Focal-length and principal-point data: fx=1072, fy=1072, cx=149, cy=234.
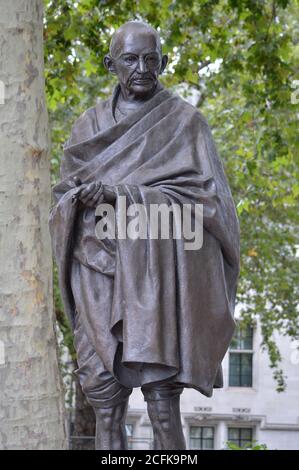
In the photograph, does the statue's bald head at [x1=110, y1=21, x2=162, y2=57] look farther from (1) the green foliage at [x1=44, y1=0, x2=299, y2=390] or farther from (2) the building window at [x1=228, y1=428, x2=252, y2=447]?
(2) the building window at [x1=228, y1=428, x2=252, y2=447]

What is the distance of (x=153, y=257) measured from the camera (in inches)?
171

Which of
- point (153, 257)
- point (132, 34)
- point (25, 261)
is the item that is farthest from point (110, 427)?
point (25, 261)

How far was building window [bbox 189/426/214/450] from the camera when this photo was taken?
92.1ft

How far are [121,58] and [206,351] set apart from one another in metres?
1.32

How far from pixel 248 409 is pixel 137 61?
2479cm

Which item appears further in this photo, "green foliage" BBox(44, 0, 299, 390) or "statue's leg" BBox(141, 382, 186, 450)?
"green foliage" BBox(44, 0, 299, 390)

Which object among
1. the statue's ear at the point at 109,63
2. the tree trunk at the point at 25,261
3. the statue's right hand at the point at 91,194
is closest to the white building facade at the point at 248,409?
the tree trunk at the point at 25,261

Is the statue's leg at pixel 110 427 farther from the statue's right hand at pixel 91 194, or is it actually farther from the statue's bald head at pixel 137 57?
the statue's bald head at pixel 137 57

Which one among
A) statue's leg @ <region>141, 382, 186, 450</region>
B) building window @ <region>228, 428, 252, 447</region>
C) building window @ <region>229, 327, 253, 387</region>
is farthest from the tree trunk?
building window @ <region>228, 428, 252, 447</region>

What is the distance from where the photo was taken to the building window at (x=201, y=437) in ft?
92.1

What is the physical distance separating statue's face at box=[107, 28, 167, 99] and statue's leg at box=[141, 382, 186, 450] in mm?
1288

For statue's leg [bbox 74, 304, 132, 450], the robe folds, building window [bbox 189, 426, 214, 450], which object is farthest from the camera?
building window [bbox 189, 426, 214, 450]

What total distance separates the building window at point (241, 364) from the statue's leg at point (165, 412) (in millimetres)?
24438

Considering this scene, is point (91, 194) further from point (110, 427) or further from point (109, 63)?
point (110, 427)
